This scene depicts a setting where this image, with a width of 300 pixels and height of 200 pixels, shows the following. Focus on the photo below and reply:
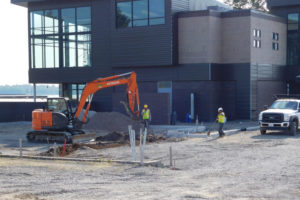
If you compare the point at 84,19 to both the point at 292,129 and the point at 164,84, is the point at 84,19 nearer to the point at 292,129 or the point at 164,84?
the point at 164,84

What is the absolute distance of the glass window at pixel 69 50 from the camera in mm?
42781

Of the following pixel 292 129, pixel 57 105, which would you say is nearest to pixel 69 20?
pixel 57 105

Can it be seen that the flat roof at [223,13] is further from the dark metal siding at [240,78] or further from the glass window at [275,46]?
the dark metal siding at [240,78]

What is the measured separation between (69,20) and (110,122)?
1296cm

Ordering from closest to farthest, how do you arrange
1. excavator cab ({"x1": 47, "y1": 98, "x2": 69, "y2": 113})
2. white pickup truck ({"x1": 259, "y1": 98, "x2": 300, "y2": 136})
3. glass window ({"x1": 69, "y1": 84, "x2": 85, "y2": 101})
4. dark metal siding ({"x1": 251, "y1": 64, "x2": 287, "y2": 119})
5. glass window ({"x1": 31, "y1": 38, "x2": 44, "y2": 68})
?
excavator cab ({"x1": 47, "y1": 98, "x2": 69, "y2": 113}) → white pickup truck ({"x1": 259, "y1": 98, "x2": 300, "y2": 136}) → dark metal siding ({"x1": 251, "y1": 64, "x2": 287, "y2": 119}) → glass window ({"x1": 31, "y1": 38, "x2": 44, "y2": 68}) → glass window ({"x1": 69, "y1": 84, "x2": 85, "y2": 101})

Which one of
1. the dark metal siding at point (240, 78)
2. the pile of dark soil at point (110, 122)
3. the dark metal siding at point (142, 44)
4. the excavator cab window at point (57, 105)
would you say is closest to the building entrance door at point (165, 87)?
the dark metal siding at point (142, 44)

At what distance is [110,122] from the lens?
111 feet

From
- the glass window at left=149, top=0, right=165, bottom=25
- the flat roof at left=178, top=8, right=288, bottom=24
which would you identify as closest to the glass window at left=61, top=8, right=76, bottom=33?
the glass window at left=149, top=0, right=165, bottom=25

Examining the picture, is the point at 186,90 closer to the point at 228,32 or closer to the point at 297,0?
the point at 228,32

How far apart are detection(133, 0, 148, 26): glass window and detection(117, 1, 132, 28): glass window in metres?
0.47

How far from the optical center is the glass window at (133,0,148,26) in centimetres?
3784

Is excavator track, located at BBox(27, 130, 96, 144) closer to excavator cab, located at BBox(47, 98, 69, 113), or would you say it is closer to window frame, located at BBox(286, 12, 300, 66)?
excavator cab, located at BBox(47, 98, 69, 113)

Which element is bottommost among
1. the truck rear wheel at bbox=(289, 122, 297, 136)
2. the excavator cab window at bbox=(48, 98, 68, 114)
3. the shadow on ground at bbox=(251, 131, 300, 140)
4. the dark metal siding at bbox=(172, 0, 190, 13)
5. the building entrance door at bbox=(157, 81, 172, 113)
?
the shadow on ground at bbox=(251, 131, 300, 140)

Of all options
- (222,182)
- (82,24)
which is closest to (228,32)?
(82,24)
